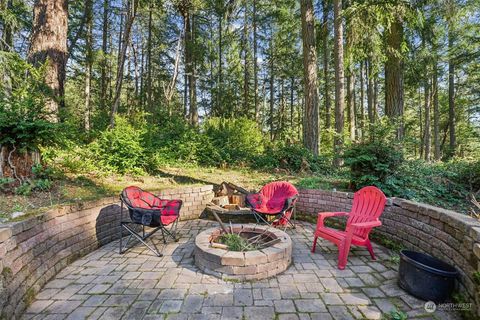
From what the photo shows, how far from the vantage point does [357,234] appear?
124 inches

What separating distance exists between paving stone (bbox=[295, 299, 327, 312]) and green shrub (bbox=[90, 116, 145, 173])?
14.2ft

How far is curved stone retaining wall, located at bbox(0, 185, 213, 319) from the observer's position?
2016 millimetres

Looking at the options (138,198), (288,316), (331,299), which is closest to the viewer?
(288,316)

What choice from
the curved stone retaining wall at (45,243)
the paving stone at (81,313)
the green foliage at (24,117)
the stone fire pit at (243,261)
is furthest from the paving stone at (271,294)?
the green foliage at (24,117)

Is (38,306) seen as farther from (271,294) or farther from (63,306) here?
(271,294)

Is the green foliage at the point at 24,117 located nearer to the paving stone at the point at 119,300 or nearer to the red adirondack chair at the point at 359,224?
the paving stone at the point at 119,300

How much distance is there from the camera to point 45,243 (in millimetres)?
2615

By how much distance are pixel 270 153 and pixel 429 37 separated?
5315mm

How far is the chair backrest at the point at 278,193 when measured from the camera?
450 cm

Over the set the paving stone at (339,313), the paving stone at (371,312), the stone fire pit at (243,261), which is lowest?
the paving stone at (371,312)

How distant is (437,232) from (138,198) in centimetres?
382

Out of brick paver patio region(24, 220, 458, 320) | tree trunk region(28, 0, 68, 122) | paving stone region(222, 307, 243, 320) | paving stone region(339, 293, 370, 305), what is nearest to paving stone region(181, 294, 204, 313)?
brick paver patio region(24, 220, 458, 320)

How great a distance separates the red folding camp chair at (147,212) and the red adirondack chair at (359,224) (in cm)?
206

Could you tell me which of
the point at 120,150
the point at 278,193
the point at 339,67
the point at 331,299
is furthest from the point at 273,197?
the point at 339,67
